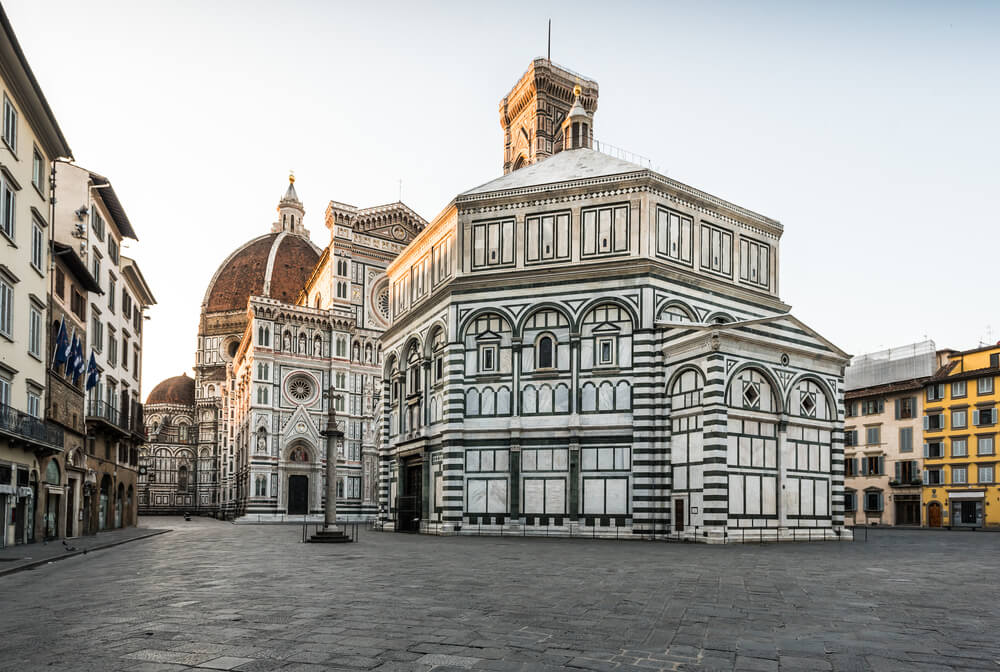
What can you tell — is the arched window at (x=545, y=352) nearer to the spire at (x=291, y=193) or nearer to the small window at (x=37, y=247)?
the small window at (x=37, y=247)

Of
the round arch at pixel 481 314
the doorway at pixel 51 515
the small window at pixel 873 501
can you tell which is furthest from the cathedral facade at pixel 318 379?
the small window at pixel 873 501

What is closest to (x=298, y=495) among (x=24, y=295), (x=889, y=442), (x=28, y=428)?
(x=28, y=428)

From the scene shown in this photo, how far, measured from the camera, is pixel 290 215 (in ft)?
416

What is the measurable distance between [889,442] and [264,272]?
269ft

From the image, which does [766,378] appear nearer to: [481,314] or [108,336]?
[481,314]

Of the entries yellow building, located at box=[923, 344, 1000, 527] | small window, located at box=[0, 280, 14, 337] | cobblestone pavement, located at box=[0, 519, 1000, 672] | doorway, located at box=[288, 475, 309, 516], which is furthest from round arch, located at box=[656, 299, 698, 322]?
doorway, located at box=[288, 475, 309, 516]

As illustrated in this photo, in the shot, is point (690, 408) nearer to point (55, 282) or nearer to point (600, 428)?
point (600, 428)

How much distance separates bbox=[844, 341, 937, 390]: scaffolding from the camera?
63.3 meters

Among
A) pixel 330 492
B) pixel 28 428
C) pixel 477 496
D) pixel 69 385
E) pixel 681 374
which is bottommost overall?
pixel 477 496

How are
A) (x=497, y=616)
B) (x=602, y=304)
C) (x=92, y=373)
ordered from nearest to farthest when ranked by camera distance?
(x=497, y=616), (x=92, y=373), (x=602, y=304)

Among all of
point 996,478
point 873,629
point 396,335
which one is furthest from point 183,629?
point 996,478

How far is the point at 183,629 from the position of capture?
10031 mm

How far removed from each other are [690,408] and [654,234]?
25.1 ft

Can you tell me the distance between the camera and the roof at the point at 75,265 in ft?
99.2
